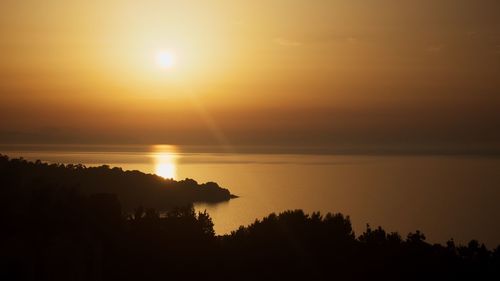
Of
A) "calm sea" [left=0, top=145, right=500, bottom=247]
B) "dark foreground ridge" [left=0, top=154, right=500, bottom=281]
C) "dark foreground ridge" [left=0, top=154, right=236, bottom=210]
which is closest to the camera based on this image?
"dark foreground ridge" [left=0, top=154, right=500, bottom=281]

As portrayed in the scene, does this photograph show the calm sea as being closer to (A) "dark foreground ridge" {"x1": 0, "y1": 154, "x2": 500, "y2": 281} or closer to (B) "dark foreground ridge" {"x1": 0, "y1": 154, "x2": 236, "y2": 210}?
(B) "dark foreground ridge" {"x1": 0, "y1": 154, "x2": 236, "y2": 210}

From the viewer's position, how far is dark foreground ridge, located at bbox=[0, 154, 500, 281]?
19.8m

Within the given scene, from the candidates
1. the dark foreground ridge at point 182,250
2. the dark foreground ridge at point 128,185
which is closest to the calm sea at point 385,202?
the dark foreground ridge at point 128,185

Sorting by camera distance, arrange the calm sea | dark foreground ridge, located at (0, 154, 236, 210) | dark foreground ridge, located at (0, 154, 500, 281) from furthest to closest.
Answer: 1. dark foreground ridge, located at (0, 154, 236, 210)
2. the calm sea
3. dark foreground ridge, located at (0, 154, 500, 281)

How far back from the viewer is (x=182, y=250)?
24.6m

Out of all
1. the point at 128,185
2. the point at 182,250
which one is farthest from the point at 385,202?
the point at 182,250

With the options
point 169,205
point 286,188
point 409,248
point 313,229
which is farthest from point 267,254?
point 286,188

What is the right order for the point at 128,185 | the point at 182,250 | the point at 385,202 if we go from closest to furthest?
the point at 182,250
the point at 128,185
the point at 385,202

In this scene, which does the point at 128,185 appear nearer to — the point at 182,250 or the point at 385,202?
the point at 385,202

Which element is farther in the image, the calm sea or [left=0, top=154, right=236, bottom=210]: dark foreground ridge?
[left=0, top=154, right=236, bottom=210]: dark foreground ridge

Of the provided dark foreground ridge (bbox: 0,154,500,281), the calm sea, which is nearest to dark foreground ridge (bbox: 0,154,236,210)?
the calm sea

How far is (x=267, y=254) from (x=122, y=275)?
683cm

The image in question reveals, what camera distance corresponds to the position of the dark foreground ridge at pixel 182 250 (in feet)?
65.1

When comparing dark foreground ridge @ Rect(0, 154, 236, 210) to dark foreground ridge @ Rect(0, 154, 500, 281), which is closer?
dark foreground ridge @ Rect(0, 154, 500, 281)
